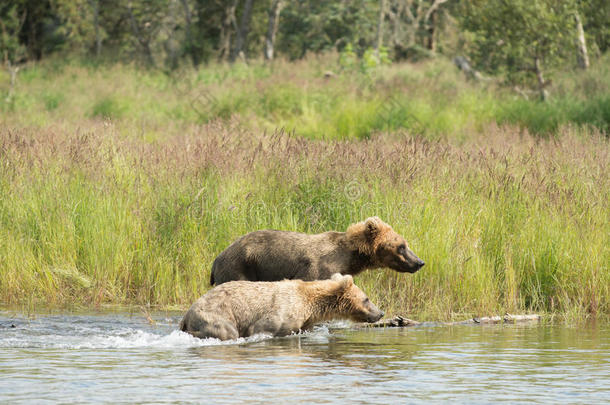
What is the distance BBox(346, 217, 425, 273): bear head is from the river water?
787 mm

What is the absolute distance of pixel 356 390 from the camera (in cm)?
709

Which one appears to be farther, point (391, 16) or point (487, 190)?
point (391, 16)

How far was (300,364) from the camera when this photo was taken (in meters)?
8.13

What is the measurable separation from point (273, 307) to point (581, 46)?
22.5m

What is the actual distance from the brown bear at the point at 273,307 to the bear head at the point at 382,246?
27.9 inches

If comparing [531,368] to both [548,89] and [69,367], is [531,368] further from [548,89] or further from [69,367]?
[548,89]

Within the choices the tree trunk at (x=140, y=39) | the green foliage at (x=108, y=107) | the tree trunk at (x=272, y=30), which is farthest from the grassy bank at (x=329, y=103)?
the tree trunk at (x=140, y=39)

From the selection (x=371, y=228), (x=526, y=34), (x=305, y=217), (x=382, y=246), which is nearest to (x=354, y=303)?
(x=382, y=246)

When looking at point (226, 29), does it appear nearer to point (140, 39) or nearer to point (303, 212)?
point (140, 39)

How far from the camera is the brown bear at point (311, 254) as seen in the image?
10.5 metres

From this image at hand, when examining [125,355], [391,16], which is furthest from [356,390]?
[391,16]

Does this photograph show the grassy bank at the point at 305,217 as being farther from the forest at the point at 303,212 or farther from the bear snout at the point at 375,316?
the bear snout at the point at 375,316

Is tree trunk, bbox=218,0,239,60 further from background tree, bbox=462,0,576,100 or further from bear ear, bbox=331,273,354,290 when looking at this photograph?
bear ear, bbox=331,273,354,290

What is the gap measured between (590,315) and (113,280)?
557cm
